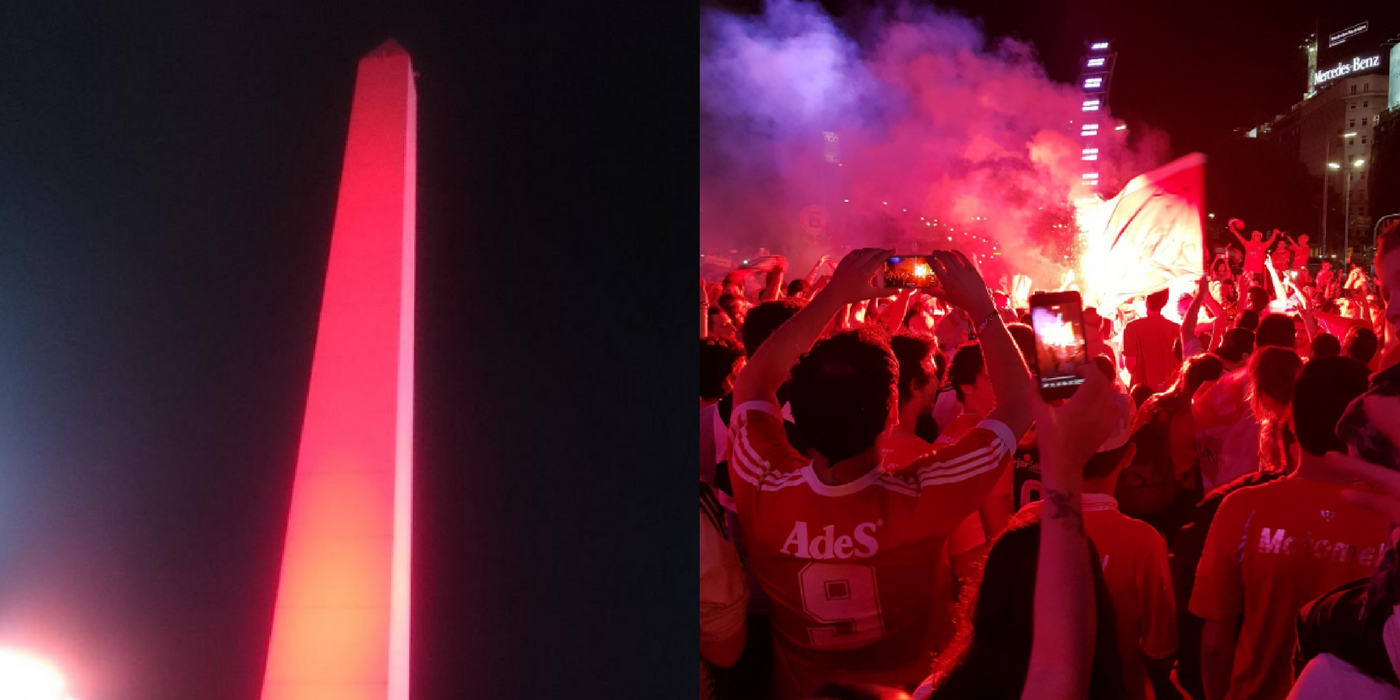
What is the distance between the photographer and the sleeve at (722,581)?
71.6 inches

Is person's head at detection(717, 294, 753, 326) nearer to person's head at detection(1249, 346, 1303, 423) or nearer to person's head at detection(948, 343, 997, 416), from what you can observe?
person's head at detection(948, 343, 997, 416)

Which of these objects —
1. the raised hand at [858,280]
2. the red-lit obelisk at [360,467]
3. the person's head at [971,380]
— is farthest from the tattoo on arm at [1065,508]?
the red-lit obelisk at [360,467]

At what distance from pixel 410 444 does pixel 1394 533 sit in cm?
195

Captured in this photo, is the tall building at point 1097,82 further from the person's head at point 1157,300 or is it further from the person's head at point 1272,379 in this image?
the person's head at point 1272,379

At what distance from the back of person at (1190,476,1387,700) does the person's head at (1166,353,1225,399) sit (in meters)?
0.23

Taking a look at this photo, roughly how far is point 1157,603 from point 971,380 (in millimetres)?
525

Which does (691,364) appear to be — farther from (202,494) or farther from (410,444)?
(202,494)

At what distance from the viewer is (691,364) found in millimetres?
2025

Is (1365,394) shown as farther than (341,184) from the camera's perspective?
No

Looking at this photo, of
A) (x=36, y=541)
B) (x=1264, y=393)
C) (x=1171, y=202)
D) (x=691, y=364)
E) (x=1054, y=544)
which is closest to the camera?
(x=1054, y=544)

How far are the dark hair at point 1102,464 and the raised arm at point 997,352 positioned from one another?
0.14m

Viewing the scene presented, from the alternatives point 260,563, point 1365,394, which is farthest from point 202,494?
point 1365,394

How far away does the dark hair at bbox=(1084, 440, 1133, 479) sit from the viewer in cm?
163

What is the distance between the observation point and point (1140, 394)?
5.93ft
